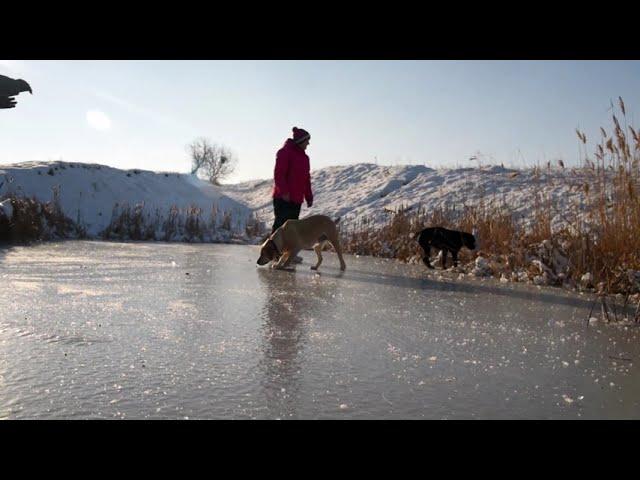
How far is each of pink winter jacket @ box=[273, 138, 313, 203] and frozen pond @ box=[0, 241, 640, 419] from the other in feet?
9.89

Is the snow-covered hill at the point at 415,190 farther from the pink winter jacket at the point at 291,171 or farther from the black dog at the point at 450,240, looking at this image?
the pink winter jacket at the point at 291,171

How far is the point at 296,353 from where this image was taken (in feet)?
7.88

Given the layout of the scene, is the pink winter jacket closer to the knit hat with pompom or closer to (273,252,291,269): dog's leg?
the knit hat with pompom

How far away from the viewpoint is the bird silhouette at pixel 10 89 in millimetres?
2773

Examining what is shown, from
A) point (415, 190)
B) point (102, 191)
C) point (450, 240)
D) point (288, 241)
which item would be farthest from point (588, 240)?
point (102, 191)

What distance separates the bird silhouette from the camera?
2773mm

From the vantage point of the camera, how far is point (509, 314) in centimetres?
380

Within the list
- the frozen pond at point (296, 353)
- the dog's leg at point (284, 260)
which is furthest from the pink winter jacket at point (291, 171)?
the frozen pond at point (296, 353)

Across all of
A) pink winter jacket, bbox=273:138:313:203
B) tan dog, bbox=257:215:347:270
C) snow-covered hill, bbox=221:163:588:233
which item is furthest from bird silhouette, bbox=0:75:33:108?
snow-covered hill, bbox=221:163:588:233

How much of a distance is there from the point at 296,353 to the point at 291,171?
5290mm

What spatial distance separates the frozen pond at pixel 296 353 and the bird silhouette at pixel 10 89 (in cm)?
120

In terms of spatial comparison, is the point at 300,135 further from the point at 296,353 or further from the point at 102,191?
the point at 102,191
